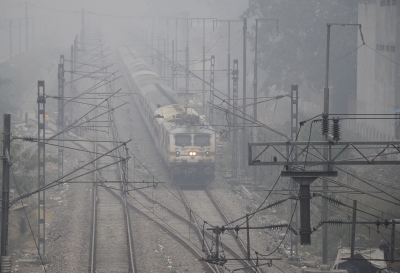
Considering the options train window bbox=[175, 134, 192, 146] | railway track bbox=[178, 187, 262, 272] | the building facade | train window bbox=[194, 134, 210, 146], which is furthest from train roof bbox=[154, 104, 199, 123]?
the building facade

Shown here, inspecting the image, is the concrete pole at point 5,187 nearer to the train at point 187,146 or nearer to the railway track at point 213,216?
the railway track at point 213,216

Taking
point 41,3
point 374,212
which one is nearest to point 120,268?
point 374,212

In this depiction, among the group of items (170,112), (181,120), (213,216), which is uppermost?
(170,112)

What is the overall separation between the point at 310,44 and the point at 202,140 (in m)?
20.6

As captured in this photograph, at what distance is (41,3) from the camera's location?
16275cm

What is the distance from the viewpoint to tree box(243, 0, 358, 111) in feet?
150

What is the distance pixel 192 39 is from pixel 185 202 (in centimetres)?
7224

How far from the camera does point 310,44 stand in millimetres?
48750

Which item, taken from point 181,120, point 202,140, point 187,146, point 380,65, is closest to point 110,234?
point 187,146

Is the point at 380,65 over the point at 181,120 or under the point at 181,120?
over

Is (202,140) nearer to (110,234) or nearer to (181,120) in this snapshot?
(181,120)

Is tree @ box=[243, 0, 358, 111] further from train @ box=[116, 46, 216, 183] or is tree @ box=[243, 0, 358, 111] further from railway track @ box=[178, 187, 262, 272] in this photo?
railway track @ box=[178, 187, 262, 272]

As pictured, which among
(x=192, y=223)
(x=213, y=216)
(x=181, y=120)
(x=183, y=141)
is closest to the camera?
(x=192, y=223)

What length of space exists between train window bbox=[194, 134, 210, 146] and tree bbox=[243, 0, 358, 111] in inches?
697
